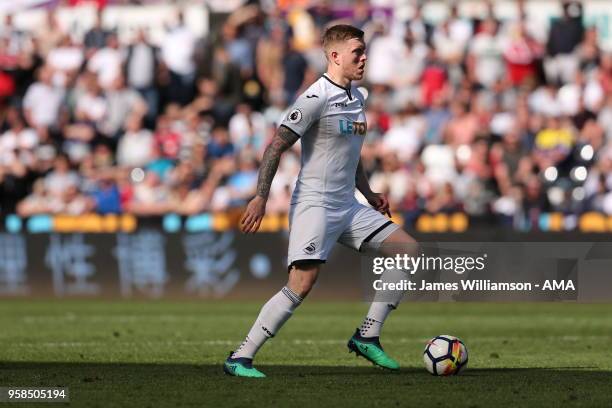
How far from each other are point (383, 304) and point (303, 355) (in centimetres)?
181

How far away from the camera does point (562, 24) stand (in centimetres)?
2320

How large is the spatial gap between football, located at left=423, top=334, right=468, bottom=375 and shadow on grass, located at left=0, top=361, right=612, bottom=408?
0.07m

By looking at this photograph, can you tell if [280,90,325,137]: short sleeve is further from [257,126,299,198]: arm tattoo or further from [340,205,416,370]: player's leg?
[340,205,416,370]: player's leg

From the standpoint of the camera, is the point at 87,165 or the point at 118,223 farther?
the point at 87,165

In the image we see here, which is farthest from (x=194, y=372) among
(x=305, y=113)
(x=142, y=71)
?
(x=142, y=71)

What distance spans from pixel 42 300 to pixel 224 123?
4775mm

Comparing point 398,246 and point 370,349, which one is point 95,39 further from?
point 398,246

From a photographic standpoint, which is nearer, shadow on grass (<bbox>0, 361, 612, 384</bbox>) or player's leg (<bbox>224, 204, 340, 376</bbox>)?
player's leg (<bbox>224, 204, 340, 376</bbox>)

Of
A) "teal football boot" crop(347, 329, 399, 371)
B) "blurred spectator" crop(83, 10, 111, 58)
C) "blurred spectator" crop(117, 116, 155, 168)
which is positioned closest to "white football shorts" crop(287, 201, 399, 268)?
"teal football boot" crop(347, 329, 399, 371)

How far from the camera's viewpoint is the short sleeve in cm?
933

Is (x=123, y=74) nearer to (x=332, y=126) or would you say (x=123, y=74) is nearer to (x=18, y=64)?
(x=18, y=64)

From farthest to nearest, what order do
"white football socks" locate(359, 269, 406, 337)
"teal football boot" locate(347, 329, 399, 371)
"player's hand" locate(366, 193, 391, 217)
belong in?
1. "player's hand" locate(366, 193, 391, 217)
2. "teal football boot" locate(347, 329, 399, 371)
3. "white football socks" locate(359, 269, 406, 337)

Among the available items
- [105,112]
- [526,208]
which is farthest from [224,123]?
[526,208]

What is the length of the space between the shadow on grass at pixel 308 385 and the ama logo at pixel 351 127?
1668 mm
